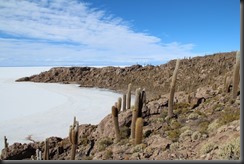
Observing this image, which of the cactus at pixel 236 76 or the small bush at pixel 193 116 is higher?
the cactus at pixel 236 76

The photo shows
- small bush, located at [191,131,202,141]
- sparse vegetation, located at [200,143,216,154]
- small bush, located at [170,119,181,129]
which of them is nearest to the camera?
sparse vegetation, located at [200,143,216,154]

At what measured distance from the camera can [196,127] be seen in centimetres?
1348

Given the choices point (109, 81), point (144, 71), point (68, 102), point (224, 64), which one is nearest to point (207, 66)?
point (224, 64)

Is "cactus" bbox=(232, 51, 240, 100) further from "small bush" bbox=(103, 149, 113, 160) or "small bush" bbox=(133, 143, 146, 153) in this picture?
"small bush" bbox=(103, 149, 113, 160)

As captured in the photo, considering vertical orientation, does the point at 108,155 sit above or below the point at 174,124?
below

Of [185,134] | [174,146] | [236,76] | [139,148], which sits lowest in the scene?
[139,148]

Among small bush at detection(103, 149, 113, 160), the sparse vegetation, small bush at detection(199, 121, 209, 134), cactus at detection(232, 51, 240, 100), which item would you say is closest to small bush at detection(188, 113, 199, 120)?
small bush at detection(199, 121, 209, 134)

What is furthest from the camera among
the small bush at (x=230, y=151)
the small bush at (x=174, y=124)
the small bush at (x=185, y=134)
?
the small bush at (x=174, y=124)

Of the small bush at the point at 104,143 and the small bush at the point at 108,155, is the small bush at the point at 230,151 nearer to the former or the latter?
the small bush at the point at 108,155

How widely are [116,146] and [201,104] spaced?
5.90 meters

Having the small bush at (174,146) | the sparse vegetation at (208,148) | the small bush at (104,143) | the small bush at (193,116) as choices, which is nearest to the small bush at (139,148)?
the small bush at (174,146)

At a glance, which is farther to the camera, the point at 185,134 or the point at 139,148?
the point at 139,148

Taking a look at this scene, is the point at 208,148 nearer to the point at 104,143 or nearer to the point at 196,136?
the point at 196,136

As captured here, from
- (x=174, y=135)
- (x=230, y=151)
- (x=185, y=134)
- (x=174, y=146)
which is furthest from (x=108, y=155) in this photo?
(x=230, y=151)
